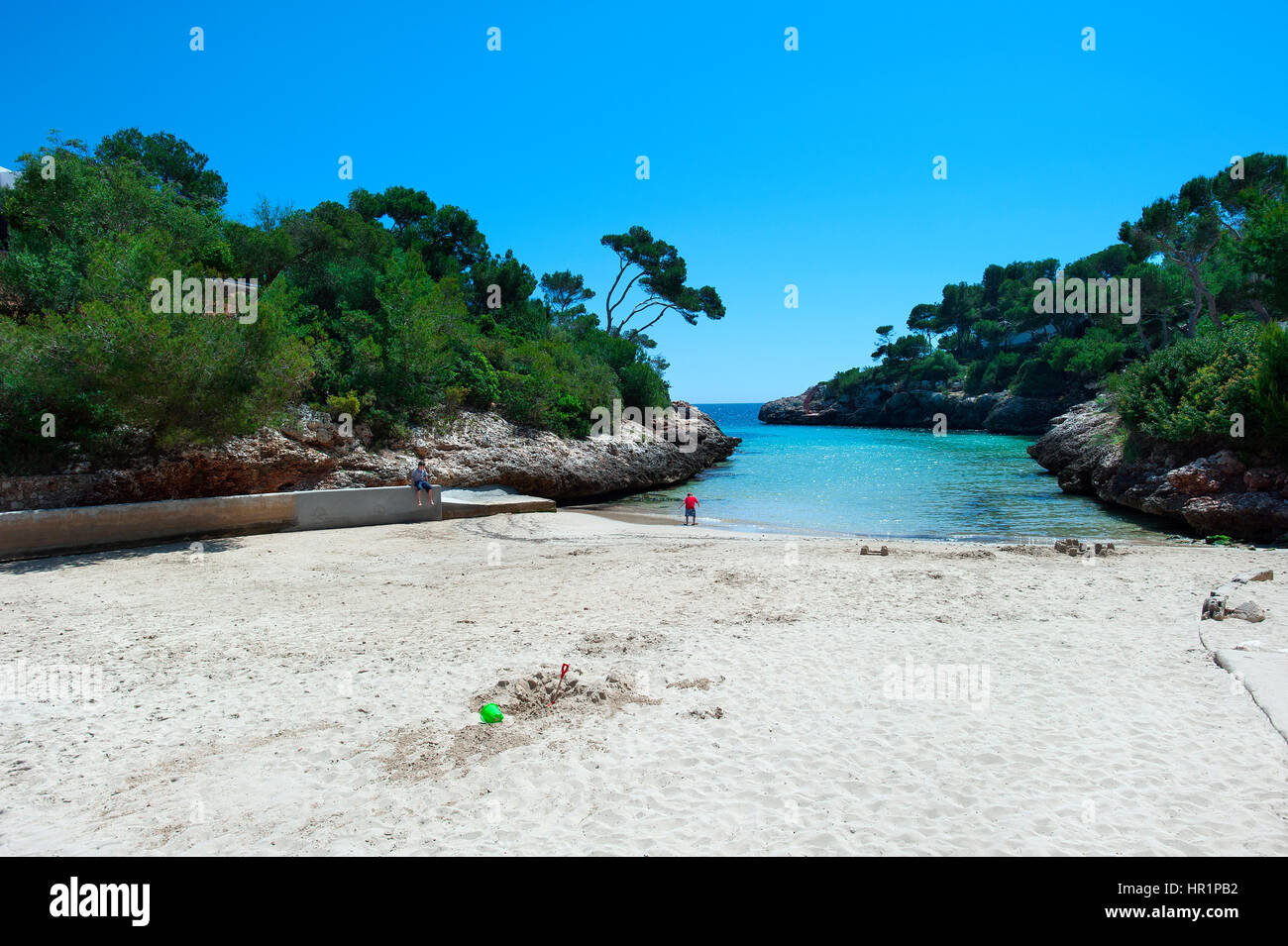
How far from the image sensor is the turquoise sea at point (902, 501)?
66.3 feet

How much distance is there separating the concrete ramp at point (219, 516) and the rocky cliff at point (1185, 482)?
68.8ft

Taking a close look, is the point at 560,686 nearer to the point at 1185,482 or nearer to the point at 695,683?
the point at 695,683

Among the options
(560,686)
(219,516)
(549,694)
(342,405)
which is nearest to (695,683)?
(560,686)

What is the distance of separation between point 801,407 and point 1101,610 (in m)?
135

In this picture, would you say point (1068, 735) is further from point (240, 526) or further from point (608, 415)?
point (608, 415)

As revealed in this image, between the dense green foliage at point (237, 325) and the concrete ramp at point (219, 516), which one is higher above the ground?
the dense green foliage at point (237, 325)

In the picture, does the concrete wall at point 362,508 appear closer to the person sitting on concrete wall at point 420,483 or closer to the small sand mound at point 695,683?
the person sitting on concrete wall at point 420,483

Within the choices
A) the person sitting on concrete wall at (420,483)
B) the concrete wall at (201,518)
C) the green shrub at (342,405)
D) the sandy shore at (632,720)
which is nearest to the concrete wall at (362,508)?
the concrete wall at (201,518)

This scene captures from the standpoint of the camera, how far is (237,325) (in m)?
15.8

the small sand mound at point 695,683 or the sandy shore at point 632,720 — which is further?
the small sand mound at point 695,683

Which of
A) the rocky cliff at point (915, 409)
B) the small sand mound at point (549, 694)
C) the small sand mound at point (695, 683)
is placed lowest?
the small sand mound at point (695, 683)

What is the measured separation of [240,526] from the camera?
15.8 meters

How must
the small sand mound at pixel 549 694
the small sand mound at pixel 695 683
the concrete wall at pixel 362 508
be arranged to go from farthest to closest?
the concrete wall at pixel 362 508 < the small sand mound at pixel 695 683 < the small sand mound at pixel 549 694
